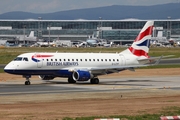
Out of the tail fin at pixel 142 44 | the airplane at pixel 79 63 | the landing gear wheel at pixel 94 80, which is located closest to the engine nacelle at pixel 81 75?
the airplane at pixel 79 63

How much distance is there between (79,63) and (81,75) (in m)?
2.26

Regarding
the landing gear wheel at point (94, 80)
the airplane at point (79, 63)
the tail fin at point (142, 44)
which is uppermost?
the tail fin at point (142, 44)

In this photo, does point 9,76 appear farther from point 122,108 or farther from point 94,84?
point 122,108

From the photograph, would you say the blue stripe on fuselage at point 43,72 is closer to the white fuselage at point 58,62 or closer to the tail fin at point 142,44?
the white fuselage at point 58,62

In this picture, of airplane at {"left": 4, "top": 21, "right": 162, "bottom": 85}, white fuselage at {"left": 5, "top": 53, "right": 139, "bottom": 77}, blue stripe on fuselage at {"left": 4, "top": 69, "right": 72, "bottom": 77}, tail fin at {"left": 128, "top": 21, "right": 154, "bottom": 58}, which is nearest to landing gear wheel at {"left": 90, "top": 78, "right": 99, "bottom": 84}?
airplane at {"left": 4, "top": 21, "right": 162, "bottom": 85}

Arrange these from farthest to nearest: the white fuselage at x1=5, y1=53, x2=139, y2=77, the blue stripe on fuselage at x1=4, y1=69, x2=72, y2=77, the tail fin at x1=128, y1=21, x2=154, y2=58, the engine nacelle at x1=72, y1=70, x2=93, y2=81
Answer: the tail fin at x1=128, y1=21, x2=154, y2=58 → the engine nacelle at x1=72, y1=70, x2=93, y2=81 → the white fuselage at x1=5, y1=53, x2=139, y2=77 → the blue stripe on fuselage at x1=4, y1=69, x2=72, y2=77

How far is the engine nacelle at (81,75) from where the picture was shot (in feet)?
194

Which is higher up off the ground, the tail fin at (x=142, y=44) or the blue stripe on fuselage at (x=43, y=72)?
the tail fin at (x=142, y=44)

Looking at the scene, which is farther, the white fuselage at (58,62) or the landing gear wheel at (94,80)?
the landing gear wheel at (94,80)

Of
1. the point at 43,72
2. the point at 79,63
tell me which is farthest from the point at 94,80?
the point at 43,72

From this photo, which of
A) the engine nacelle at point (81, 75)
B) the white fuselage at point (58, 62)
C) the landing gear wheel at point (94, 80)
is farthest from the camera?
the landing gear wheel at point (94, 80)

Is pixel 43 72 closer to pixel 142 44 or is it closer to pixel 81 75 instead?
pixel 81 75

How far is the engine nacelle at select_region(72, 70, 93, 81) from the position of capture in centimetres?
5909

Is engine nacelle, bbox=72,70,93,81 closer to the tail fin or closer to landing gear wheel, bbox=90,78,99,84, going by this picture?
landing gear wheel, bbox=90,78,99,84
